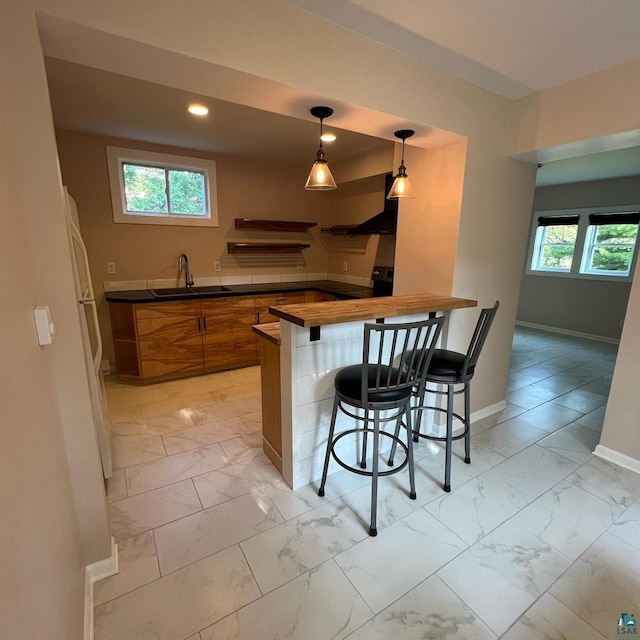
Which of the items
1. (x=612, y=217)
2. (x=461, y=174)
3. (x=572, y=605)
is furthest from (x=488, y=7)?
(x=612, y=217)

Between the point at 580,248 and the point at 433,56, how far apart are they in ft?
17.1

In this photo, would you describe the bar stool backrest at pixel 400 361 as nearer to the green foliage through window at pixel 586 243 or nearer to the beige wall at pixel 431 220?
the beige wall at pixel 431 220

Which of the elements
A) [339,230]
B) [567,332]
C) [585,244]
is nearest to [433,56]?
[339,230]

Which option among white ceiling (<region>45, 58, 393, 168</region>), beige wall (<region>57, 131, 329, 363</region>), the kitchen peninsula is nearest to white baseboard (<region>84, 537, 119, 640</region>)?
the kitchen peninsula

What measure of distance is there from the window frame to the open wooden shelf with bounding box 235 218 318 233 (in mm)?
4233

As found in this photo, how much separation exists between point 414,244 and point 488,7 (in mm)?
1405

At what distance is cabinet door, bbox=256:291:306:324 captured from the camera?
12.8 feet

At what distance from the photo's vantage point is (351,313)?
1.78 metres

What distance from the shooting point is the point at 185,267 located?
396cm

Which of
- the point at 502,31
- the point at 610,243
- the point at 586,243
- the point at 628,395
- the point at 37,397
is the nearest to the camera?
the point at 37,397

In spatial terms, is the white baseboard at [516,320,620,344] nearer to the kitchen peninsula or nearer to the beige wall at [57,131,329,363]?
the beige wall at [57,131,329,363]

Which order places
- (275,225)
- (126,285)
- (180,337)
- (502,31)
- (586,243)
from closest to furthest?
(502,31) < (180,337) < (126,285) < (275,225) < (586,243)

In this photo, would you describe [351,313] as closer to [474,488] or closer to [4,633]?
[474,488]

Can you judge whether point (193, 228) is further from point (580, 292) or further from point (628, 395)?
point (580, 292)
